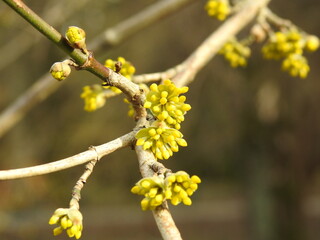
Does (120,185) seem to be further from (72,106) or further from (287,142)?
(287,142)

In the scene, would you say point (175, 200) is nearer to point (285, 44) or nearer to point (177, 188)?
point (177, 188)

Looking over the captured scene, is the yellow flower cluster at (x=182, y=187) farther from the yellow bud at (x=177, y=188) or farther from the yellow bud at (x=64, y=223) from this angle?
the yellow bud at (x=64, y=223)

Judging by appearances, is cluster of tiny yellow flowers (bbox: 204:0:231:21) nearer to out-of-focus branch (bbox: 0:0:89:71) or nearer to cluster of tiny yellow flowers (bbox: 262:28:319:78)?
cluster of tiny yellow flowers (bbox: 262:28:319:78)

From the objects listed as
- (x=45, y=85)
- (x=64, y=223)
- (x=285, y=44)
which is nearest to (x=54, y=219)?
(x=64, y=223)

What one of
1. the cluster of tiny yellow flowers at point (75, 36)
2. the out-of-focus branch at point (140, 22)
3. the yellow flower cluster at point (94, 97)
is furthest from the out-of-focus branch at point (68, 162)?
the out-of-focus branch at point (140, 22)

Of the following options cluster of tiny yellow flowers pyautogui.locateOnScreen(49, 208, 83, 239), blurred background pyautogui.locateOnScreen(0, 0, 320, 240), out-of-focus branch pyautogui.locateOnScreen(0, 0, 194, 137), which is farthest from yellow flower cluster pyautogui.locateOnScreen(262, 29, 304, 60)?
blurred background pyautogui.locateOnScreen(0, 0, 320, 240)

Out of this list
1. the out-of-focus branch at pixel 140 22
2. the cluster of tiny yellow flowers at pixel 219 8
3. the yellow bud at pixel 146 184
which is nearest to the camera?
the yellow bud at pixel 146 184

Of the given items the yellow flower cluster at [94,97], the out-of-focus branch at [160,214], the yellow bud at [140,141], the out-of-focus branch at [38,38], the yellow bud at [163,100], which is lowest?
the out-of-focus branch at [160,214]
